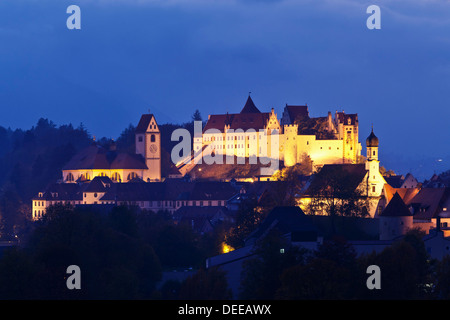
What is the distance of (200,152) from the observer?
14950cm

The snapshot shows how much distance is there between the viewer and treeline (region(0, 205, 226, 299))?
181ft

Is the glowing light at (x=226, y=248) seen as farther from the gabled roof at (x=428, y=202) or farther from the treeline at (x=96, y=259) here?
the gabled roof at (x=428, y=202)

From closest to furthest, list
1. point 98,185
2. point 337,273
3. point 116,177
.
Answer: point 337,273 → point 98,185 → point 116,177

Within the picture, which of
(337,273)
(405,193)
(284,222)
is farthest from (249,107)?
(337,273)

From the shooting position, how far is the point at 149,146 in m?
149

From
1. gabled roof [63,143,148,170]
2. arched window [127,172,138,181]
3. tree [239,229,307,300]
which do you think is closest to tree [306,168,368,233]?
tree [239,229,307,300]

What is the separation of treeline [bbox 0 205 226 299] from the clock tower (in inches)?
2617

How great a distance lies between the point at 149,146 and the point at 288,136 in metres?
18.8

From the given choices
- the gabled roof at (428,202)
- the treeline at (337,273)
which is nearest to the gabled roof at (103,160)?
the gabled roof at (428,202)

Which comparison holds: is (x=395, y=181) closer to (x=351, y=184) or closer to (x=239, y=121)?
(x=351, y=184)

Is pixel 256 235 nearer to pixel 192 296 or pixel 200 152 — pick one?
pixel 192 296

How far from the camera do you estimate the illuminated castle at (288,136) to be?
135 meters

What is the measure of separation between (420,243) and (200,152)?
3413 inches

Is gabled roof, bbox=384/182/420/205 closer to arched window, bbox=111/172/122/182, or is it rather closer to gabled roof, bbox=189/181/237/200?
gabled roof, bbox=189/181/237/200
